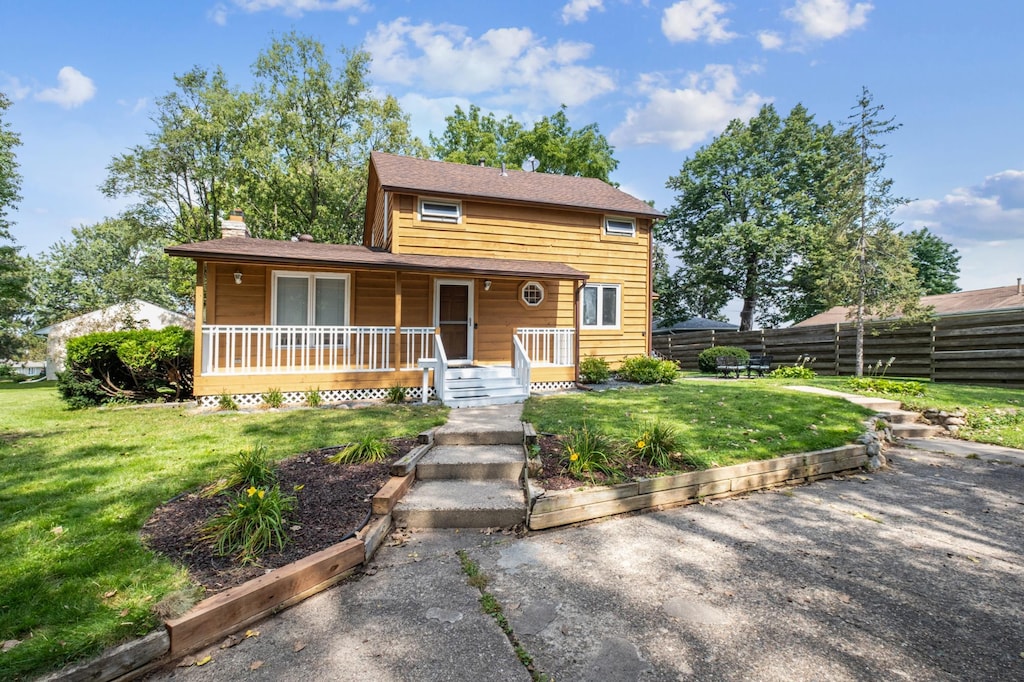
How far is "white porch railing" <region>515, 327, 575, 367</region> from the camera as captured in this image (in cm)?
1121

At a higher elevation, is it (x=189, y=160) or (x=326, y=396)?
(x=189, y=160)

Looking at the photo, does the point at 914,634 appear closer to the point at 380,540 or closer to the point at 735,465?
the point at 735,465

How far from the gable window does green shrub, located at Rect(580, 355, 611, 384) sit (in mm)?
1348

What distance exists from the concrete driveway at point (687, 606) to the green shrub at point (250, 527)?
566mm

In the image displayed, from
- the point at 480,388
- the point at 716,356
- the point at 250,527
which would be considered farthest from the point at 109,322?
the point at 716,356

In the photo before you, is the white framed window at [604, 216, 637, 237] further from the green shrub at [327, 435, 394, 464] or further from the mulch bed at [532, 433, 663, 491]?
the green shrub at [327, 435, 394, 464]

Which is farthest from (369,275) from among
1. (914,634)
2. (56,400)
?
(914,634)

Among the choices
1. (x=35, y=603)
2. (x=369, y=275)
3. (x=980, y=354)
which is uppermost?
(x=369, y=275)

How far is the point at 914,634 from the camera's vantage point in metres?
2.31

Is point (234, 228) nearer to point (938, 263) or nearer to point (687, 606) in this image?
point (687, 606)

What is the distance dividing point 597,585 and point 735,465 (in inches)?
102

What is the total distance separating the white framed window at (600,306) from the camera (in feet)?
42.0

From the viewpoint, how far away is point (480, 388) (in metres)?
9.19

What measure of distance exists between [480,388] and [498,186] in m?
6.61
